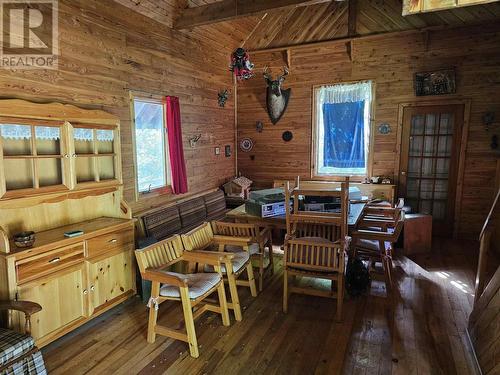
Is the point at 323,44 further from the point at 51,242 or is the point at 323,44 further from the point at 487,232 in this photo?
the point at 51,242

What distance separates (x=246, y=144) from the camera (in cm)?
639

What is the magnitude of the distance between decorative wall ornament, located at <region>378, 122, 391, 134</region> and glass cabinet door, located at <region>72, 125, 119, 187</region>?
13.5 feet

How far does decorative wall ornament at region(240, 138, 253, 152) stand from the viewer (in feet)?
Answer: 20.9

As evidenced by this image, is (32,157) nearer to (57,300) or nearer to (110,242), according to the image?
(110,242)

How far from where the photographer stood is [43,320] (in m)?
2.45

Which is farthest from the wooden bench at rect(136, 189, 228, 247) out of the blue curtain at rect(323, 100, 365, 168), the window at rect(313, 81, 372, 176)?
the blue curtain at rect(323, 100, 365, 168)

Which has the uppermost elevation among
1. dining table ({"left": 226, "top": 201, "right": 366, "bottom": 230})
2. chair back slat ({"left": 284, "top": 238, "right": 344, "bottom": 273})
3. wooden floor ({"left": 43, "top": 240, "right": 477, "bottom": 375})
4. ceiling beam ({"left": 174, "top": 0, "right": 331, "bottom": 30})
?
ceiling beam ({"left": 174, "top": 0, "right": 331, "bottom": 30})

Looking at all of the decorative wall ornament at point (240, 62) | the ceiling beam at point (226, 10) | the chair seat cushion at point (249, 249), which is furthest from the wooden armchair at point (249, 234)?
the ceiling beam at point (226, 10)

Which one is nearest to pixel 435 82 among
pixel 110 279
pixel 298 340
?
pixel 298 340

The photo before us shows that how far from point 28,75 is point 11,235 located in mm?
1275

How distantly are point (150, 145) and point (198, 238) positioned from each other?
166 centimetres

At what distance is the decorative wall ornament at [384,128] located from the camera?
541 centimetres

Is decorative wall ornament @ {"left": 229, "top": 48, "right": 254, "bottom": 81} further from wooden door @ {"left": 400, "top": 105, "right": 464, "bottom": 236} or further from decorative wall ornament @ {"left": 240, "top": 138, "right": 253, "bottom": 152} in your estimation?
wooden door @ {"left": 400, "top": 105, "right": 464, "bottom": 236}

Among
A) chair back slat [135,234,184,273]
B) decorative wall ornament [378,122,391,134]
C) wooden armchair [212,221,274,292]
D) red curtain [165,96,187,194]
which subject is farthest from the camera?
decorative wall ornament [378,122,391,134]
